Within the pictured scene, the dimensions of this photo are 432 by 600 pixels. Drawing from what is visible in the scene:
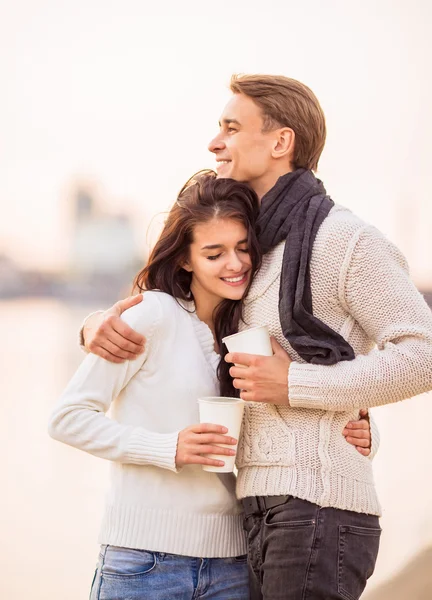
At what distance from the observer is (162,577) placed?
5.40ft

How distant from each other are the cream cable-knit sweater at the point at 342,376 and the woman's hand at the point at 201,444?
11 centimetres

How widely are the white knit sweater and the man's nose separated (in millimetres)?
465

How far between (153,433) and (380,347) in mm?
515

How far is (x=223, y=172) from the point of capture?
6.40ft

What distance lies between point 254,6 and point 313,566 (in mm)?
5312

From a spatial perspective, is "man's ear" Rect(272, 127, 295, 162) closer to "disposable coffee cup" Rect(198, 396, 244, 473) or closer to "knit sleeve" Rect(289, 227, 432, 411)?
"knit sleeve" Rect(289, 227, 432, 411)

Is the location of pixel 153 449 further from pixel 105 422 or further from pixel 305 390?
pixel 305 390

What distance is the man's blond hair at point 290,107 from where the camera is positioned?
193cm

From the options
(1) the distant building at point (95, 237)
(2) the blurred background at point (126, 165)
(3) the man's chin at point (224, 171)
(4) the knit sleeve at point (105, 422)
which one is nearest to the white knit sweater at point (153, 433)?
(4) the knit sleeve at point (105, 422)

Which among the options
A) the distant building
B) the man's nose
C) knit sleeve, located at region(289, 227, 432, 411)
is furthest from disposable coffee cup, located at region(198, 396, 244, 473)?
the distant building

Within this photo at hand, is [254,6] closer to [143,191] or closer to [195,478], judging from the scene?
[143,191]

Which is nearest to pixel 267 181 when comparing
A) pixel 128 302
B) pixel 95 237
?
pixel 128 302

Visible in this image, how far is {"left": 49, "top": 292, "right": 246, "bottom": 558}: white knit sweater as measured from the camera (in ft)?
5.40

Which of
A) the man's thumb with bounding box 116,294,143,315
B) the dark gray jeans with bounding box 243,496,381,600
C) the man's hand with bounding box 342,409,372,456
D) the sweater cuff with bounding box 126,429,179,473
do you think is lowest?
the dark gray jeans with bounding box 243,496,381,600
